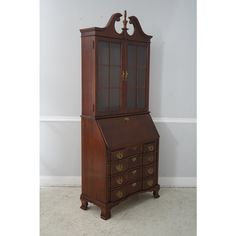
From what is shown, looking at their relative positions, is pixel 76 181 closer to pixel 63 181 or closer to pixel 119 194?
pixel 63 181

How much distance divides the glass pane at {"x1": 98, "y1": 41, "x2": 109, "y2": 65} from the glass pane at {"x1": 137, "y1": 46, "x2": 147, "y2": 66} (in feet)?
1.46

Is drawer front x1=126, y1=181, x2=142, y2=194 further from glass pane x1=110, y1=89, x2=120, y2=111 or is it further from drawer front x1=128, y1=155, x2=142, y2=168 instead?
glass pane x1=110, y1=89, x2=120, y2=111

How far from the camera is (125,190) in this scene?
2.93 m

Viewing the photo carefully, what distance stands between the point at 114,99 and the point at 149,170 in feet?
2.82

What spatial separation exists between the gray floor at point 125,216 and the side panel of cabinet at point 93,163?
0.22m

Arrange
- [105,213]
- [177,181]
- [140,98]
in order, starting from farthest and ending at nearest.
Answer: [177,181], [140,98], [105,213]

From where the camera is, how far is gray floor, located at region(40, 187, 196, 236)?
2.57m

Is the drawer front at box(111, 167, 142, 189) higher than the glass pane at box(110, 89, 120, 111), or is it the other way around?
the glass pane at box(110, 89, 120, 111)

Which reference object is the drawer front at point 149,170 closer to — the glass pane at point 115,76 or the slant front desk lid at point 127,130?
the slant front desk lid at point 127,130

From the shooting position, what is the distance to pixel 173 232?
2.54 meters

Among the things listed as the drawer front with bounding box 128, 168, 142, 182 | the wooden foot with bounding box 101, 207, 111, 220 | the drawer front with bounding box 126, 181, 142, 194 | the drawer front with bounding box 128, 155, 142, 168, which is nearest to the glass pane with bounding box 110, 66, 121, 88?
the drawer front with bounding box 128, 155, 142, 168

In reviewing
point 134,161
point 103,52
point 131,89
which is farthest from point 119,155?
point 103,52

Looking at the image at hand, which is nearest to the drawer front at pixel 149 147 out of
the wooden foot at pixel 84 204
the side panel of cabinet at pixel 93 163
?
the side panel of cabinet at pixel 93 163
